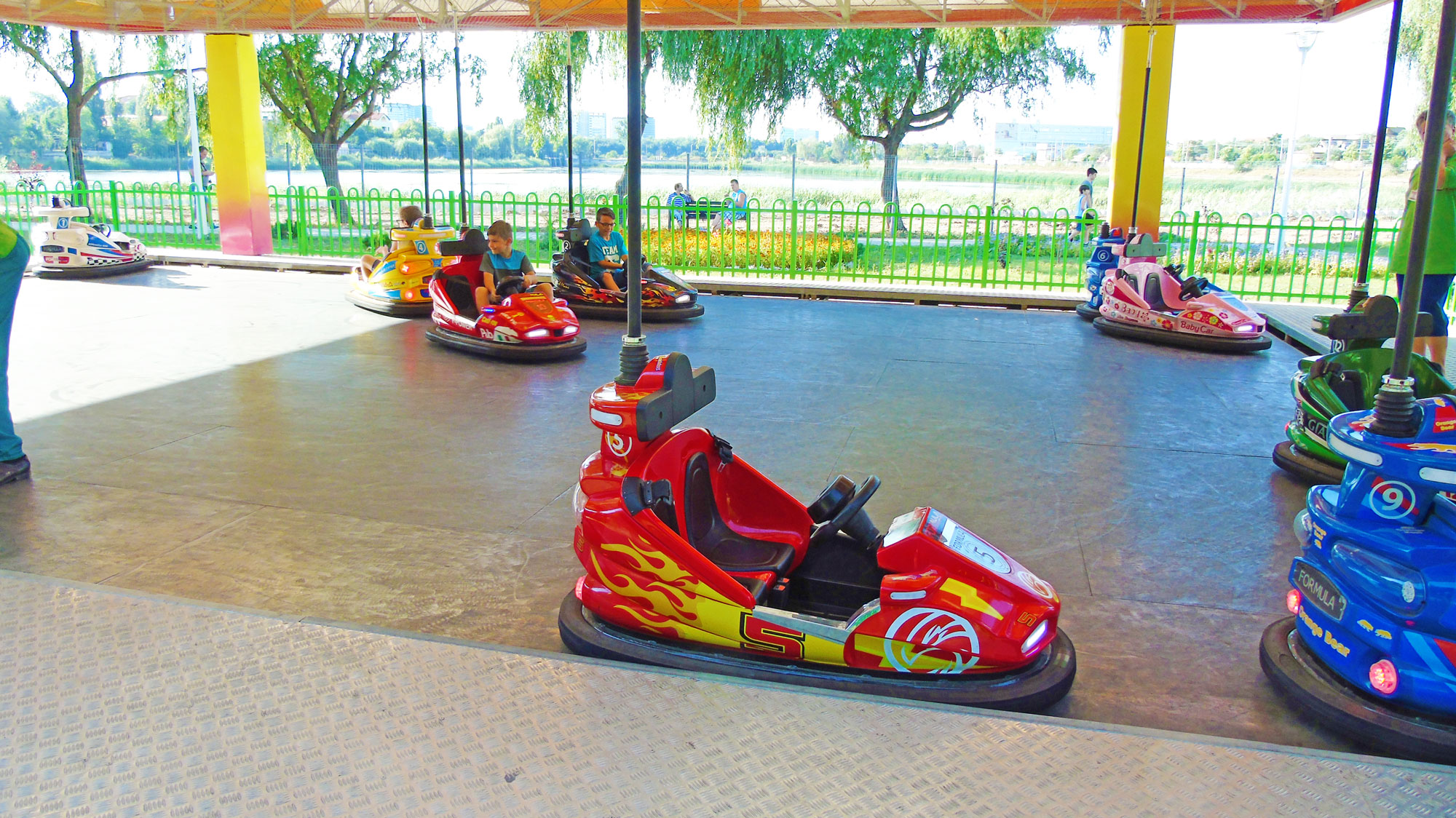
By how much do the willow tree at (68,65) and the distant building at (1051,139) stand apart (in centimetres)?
1523

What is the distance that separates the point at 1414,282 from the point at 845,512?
1.34 metres

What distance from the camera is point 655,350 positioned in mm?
6566

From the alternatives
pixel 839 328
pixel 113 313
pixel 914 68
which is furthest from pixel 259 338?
pixel 914 68

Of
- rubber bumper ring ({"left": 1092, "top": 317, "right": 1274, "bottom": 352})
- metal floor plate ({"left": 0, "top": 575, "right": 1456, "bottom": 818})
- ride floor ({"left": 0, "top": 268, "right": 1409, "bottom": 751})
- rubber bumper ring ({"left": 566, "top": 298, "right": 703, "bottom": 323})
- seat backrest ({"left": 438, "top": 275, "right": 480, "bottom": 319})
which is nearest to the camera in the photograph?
metal floor plate ({"left": 0, "top": 575, "right": 1456, "bottom": 818})

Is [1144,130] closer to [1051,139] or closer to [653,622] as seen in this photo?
[653,622]

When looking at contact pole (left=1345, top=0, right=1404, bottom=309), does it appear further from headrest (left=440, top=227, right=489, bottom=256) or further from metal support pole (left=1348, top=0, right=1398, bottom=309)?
headrest (left=440, top=227, right=489, bottom=256)

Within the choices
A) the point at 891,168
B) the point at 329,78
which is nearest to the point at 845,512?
the point at 891,168

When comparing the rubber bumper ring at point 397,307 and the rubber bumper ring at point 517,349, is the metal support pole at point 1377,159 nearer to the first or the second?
the rubber bumper ring at point 517,349

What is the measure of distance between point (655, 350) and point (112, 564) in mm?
3837

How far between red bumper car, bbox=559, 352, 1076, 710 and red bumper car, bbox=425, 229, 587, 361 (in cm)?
395

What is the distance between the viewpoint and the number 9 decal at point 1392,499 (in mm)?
2174

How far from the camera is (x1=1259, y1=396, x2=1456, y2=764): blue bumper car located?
6.70 ft

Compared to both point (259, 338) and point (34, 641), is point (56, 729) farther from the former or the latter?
point (259, 338)

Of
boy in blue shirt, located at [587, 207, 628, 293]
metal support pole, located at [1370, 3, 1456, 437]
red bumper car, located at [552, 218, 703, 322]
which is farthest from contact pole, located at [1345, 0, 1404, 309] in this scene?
boy in blue shirt, located at [587, 207, 628, 293]
